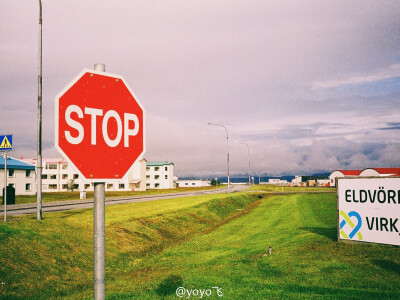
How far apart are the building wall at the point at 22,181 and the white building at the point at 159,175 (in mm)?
66703

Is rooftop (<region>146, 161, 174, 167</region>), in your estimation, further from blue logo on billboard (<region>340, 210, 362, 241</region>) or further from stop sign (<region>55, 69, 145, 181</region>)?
stop sign (<region>55, 69, 145, 181</region>)

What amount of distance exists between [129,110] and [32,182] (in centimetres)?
6621

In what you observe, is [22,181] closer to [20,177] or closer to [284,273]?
[20,177]

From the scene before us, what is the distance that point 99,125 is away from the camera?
264 centimetres

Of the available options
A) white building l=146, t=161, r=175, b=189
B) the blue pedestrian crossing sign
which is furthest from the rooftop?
the blue pedestrian crossing sign

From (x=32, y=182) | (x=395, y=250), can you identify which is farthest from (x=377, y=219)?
(x=32, y=182)

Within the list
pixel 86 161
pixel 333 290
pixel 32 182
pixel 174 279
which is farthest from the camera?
pixel 32 182

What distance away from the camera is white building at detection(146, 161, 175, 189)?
127 meters

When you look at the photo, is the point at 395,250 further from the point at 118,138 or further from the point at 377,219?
the point at 118,138

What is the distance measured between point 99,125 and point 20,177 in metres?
63.5

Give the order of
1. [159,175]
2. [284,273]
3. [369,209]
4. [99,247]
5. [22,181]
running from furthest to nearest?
[159,175] < [22,181] < [369,209] < [284,273] < [99,247]

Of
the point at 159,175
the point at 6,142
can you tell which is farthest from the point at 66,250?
the point at 159,175

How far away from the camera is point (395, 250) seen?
10.1 m

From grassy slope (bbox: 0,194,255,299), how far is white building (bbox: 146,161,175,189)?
349 ft
